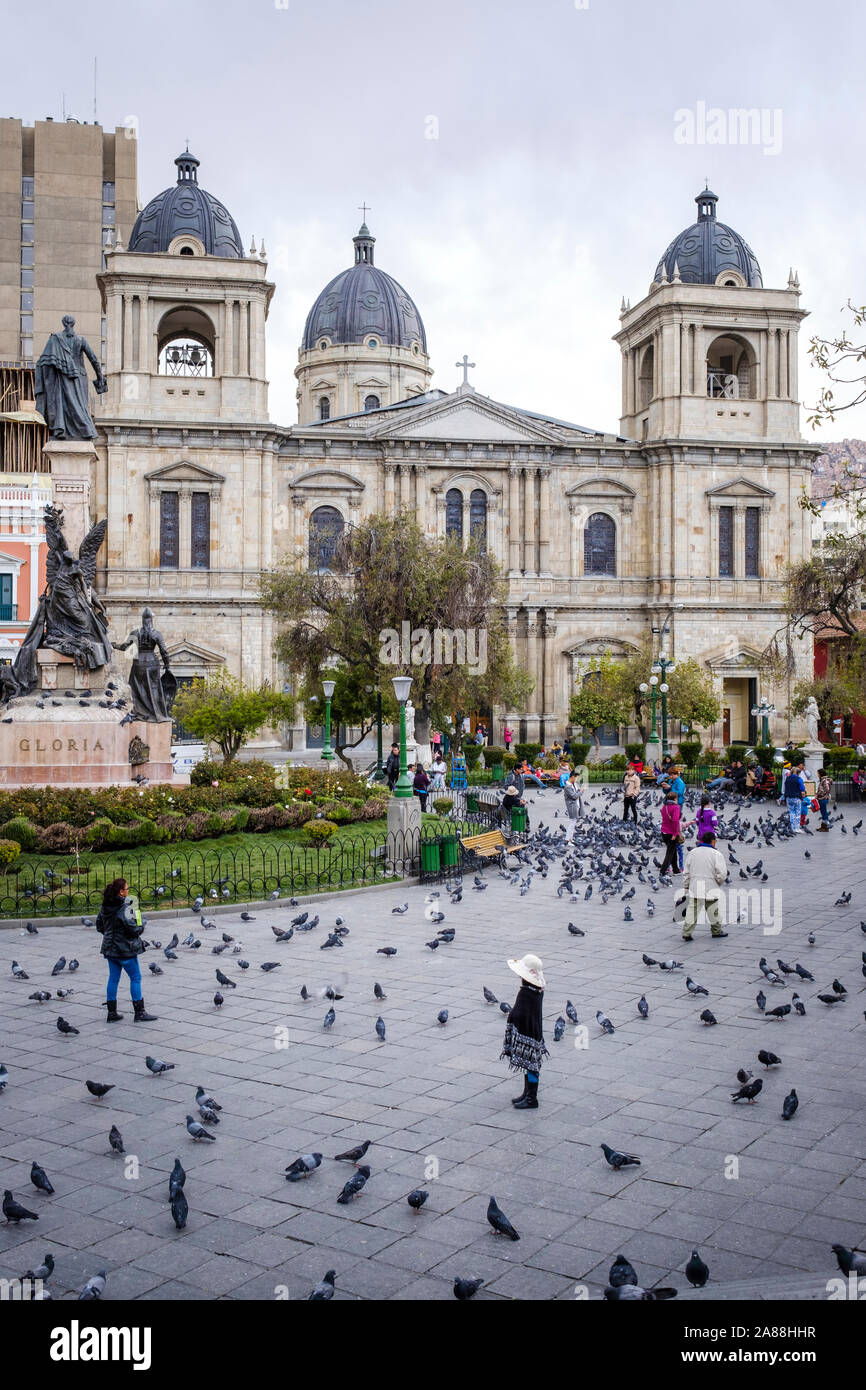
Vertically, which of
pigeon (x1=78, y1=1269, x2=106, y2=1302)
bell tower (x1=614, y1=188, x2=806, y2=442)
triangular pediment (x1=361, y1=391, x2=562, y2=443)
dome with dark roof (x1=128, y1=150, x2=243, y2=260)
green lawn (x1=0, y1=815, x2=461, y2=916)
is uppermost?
dome with dark roof (x1=128, y1=150, x2=243, y2=260)

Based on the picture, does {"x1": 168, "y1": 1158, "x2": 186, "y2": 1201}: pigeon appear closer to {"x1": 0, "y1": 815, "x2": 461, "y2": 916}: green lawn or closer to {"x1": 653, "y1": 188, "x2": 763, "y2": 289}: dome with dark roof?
{"x1": 0, "y1": 815, "x2": 461, "y2": 916}: green lawn

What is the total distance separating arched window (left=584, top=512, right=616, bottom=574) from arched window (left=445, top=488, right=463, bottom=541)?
5.77 metres

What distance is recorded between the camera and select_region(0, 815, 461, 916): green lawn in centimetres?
1566

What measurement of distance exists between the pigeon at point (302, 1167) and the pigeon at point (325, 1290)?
1.41m

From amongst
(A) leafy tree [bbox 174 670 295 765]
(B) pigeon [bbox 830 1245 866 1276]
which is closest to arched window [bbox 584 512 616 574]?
(A) leafy tree [bbox 174 670 295 765]

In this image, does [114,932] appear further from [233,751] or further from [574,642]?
[574,642]

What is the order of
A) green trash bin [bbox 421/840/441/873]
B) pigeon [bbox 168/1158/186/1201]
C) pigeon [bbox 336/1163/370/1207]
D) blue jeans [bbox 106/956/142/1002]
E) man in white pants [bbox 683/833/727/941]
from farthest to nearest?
green trash bin [bbox 421/840/441/873], man in white pants [bbox 683/833/727/941], blue jeans [bbox 106/956/142/1002], pigeon [bbox 336/1163/370/1207], pigeon [bbox 168/1158/186/1201]

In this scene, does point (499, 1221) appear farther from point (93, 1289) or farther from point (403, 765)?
point (403, 765)

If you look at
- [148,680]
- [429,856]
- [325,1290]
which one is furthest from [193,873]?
[325,1290]

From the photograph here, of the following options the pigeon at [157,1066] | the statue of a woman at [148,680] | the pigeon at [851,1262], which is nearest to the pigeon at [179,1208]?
the pigeon at [157,1066]

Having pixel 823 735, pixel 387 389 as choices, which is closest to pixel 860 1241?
pixel 823 735

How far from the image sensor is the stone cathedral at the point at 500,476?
154 ft

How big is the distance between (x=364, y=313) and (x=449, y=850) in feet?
165
